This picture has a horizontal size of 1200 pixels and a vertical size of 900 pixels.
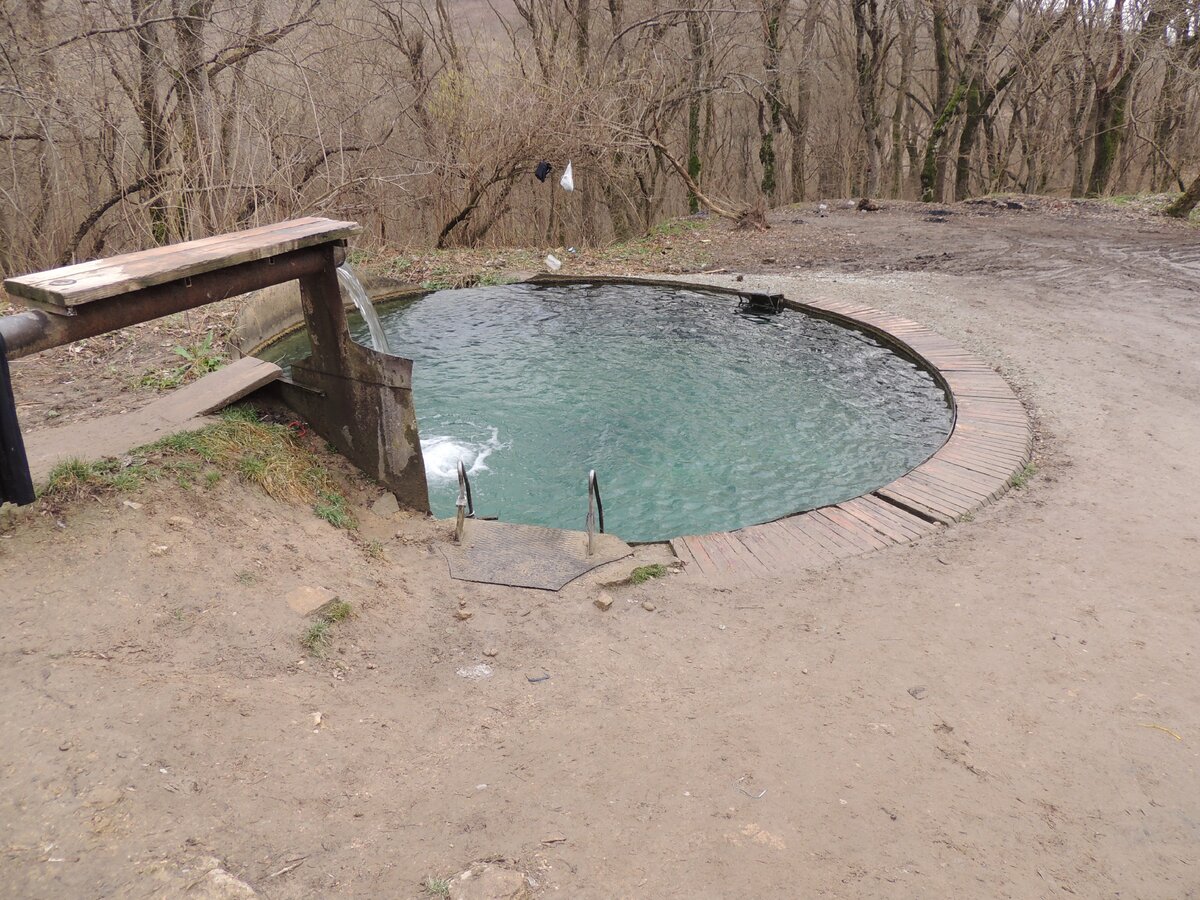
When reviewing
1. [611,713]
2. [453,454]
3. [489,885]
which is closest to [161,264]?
[453,454]

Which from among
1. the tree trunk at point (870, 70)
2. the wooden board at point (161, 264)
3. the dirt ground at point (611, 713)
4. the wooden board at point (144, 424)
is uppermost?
the tree trunk at point (870, 70)

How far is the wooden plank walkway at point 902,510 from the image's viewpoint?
3.97 metres

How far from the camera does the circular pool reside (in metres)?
4.88

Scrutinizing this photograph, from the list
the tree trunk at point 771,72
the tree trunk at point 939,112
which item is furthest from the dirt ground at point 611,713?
the tree trunk at point 939,112

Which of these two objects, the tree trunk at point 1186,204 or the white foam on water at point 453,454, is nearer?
the white foam on water at point 453,454

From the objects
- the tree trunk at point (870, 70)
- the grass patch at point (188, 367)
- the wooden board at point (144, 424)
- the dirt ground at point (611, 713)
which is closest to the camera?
the dirt ground at point (611, 713)

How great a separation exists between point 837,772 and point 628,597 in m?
1.37

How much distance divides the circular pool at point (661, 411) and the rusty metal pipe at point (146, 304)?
68.0 inches

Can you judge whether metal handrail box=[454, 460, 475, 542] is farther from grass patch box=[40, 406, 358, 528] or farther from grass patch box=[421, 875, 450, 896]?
grass patch box=[421, 875, 450, 896]

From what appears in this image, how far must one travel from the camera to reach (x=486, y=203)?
529 inches

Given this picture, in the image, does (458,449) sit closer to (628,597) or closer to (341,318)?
(341,318)

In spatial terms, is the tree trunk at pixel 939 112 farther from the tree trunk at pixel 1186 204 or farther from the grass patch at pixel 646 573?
the grass patch at pixel 646 573

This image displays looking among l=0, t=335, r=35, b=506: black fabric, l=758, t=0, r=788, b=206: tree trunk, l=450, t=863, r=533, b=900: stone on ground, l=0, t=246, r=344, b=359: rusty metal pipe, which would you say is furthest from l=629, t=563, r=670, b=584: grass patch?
l=758, t=0, r=788, b=206: tree trunk

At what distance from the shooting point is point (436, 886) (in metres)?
2.03
